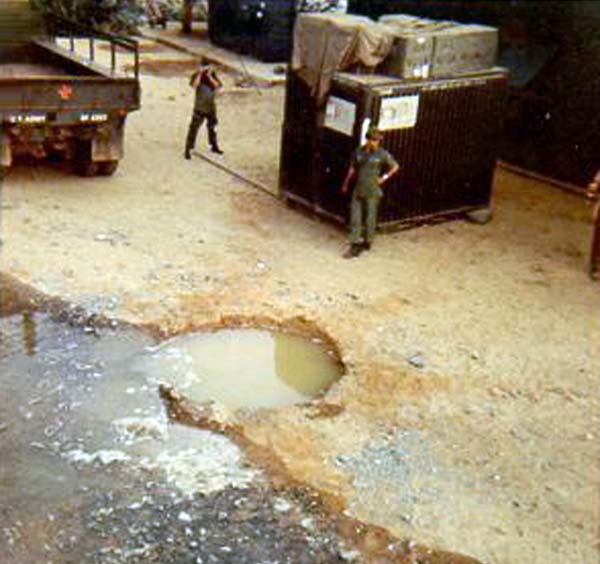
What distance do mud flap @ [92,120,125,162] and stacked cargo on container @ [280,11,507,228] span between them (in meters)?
2.22

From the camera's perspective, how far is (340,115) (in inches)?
447

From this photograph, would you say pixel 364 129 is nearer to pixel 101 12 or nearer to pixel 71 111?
pixel 71 111

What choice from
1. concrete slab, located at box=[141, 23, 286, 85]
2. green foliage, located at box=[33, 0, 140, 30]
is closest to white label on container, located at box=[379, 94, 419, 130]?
concrete slab, located at box=[141, 23, 286, 85]

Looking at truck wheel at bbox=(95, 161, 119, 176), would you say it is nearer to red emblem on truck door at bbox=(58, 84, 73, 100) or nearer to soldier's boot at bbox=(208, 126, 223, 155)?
red emblem on truck door at bbox=(58, 84, 73, 100)

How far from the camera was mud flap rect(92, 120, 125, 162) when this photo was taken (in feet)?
41.7

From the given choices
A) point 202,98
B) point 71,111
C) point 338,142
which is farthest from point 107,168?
point 338,142

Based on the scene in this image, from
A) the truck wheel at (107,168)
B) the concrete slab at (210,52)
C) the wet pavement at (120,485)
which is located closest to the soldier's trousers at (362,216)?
the wet pavement at (120,485)

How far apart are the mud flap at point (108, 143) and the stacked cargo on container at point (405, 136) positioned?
222cm

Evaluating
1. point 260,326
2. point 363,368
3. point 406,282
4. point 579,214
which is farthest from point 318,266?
Result: point 579,214

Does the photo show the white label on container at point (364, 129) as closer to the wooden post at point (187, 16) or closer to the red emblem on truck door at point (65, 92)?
the red emblem on truck door at point (65, 92)

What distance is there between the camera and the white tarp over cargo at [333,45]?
441 inches

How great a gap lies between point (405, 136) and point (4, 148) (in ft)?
16.6

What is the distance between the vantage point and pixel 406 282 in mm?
10523

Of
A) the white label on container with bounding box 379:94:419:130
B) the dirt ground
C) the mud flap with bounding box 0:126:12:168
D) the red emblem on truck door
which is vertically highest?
the white label on container with bounding box 379:94:419:130
